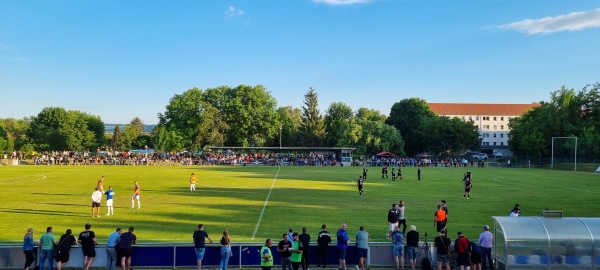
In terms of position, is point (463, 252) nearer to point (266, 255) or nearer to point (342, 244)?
point (342, 244)

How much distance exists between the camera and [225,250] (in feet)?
45.1

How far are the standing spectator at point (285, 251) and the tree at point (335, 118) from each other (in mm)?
93120

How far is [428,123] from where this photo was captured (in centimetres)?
9838

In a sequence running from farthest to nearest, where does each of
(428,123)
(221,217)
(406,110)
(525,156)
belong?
(406,110), (428,123), (525,156), (221,217)

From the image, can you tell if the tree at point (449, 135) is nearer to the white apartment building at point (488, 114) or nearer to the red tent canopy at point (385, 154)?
the red tent canopy at point (385, 154)

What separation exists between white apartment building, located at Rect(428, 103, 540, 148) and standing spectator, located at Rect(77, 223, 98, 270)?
464ft

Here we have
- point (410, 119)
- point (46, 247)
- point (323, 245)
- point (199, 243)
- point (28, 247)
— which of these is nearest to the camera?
point (28, 247)

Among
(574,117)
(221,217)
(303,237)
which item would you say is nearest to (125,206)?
(221,217)

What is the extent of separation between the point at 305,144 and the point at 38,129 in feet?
193

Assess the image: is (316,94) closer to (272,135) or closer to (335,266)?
(272,135)

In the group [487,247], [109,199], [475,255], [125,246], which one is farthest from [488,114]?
[125,246]

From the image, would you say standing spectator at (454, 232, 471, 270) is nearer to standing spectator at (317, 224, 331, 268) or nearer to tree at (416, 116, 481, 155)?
standing spectator at (317, 224, 331, 268)

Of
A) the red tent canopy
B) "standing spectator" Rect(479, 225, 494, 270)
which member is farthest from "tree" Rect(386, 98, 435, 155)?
"standing spectator" Rect(479, 225, 494, 270)

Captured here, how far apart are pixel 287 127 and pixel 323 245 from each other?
96714 mm
